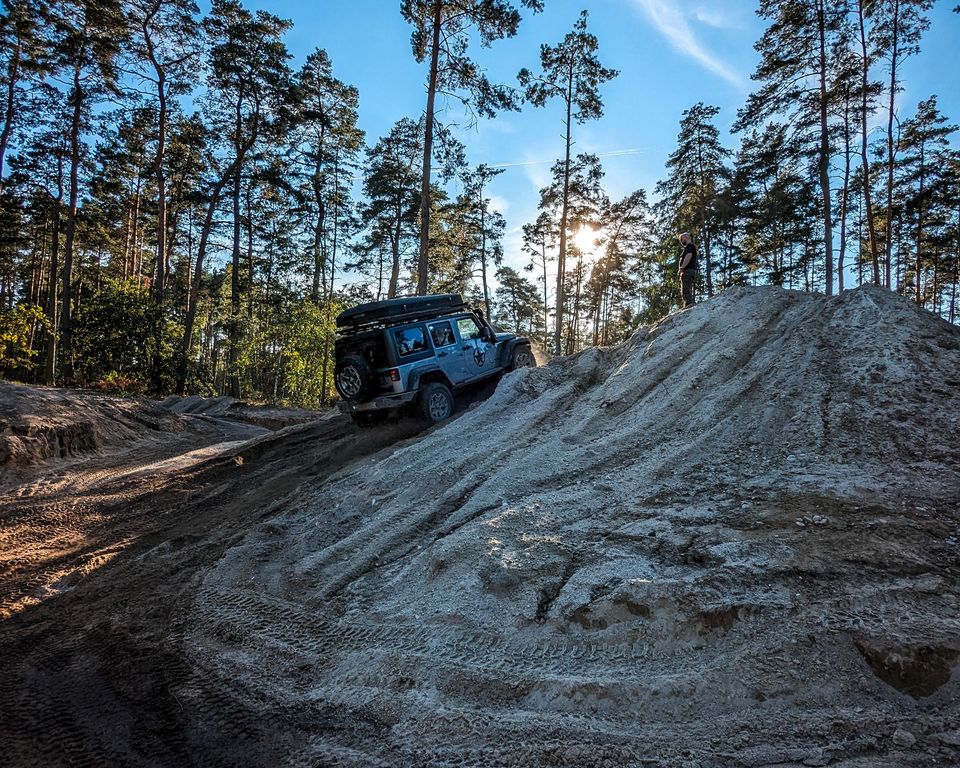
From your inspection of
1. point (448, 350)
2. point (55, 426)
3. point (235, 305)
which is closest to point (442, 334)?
point (448, 350)

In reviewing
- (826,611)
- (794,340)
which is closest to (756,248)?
(794,340)

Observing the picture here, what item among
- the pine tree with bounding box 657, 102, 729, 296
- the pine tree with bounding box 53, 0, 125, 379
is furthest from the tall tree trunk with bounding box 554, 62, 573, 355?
the pine tree with bounding box 53, 0, 125, 379

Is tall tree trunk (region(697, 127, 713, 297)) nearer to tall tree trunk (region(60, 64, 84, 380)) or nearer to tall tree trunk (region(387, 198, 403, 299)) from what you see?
tall tree trunk (region(387, 198, 403, 299))

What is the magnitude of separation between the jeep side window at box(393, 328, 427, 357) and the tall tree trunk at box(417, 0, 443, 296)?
4.32m

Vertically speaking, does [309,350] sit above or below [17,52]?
below

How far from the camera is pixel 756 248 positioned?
2511cm

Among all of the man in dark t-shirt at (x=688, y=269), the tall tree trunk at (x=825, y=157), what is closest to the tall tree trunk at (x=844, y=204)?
the tall tree trunk at (x=825, y=157)

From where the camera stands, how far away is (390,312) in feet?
28.3

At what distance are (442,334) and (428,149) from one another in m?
6.91

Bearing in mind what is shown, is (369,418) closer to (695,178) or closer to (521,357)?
(521,357)

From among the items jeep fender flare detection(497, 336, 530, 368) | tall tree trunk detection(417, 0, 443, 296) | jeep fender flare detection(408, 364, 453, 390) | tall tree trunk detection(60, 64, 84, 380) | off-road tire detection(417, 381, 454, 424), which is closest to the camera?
jeep fender flare detection(408, 364, 453, 390)

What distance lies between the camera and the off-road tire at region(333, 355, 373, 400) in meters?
8.33

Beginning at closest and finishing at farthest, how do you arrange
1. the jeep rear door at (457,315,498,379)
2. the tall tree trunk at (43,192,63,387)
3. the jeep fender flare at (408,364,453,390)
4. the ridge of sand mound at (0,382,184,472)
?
the ridge of sand mound at (0,382,184,472), the jeep fender flare at (408,364,453,390), the jeep rear door at (457,315,498,379), the tall tree trunk at (43,192,63,387)

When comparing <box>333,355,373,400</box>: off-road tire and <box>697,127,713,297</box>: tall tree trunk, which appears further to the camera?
Answer: <box>697,127,713,297</box>: tall tree trunk
